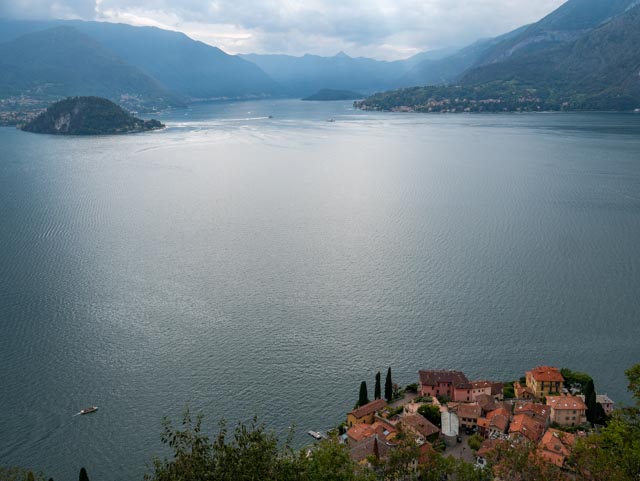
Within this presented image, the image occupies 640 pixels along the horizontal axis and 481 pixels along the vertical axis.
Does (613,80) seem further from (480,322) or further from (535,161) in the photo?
(480,322)

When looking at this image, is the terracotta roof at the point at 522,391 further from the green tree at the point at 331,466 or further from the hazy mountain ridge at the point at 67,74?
the hazy mountain ridge at the point at 67,74

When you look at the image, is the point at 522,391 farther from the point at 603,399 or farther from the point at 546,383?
the point at 603,399

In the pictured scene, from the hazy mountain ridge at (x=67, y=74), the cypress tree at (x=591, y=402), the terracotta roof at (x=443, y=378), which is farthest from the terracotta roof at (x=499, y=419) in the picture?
the hazy mountain ridge at (x=67, y=74)

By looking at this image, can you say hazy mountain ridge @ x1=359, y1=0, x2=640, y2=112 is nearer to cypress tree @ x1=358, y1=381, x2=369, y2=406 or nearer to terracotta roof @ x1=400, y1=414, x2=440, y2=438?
cypress tree @ x1=358, y1=381, x2=369, y2=406

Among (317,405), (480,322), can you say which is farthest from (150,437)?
(480,322)

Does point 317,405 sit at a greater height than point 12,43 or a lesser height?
lesser
